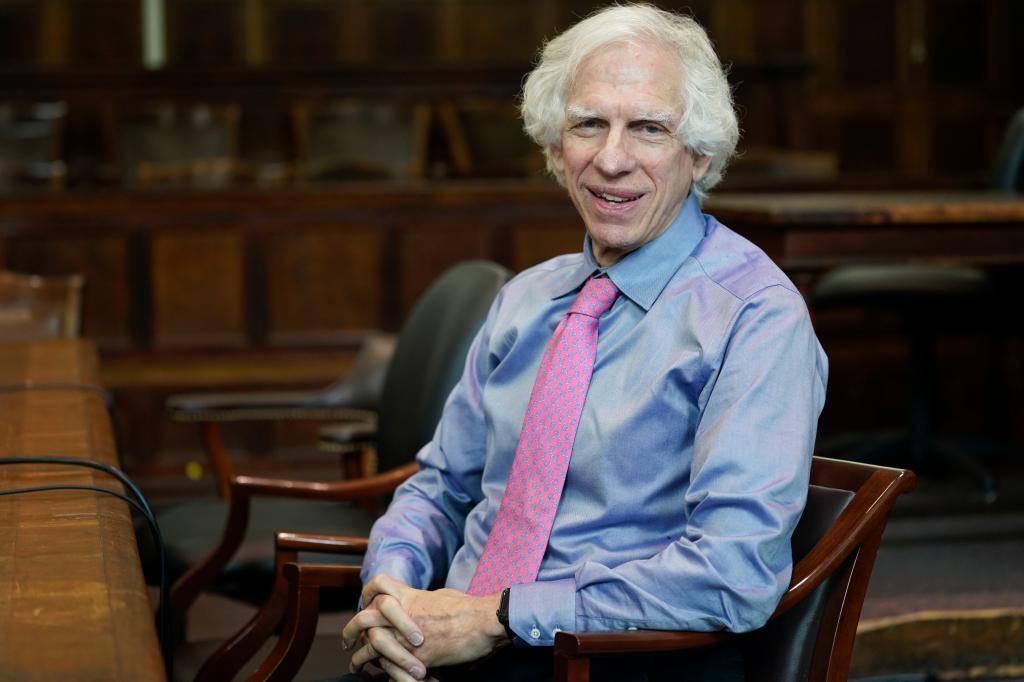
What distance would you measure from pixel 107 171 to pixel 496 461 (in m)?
5.89

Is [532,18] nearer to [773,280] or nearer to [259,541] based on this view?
[259,541]

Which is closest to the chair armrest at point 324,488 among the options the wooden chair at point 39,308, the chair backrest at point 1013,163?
the wooden chair at point 39,308

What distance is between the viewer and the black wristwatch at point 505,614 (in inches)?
63.1

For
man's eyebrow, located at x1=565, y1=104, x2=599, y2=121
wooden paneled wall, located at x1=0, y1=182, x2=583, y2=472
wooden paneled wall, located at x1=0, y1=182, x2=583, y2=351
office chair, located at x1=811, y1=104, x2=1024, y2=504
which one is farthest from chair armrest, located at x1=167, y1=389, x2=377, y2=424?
wooden paneled wall, located at x1=0, y1=182, x2=583, y2=351

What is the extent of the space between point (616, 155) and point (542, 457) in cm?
38

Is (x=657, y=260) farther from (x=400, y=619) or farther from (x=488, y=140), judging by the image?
(x=488, y=140)

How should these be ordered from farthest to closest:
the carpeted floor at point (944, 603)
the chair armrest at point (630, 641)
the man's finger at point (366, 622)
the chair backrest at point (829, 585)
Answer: the carpeted floor at point (944, 603) → the man's finger at point (366, 622) → the chair backrest at point (829, 585) → the chair armrest at point (630, 641)

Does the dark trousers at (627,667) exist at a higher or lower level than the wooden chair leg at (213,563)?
higher

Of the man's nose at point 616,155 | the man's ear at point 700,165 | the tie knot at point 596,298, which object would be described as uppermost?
the man's nose at point 616,155

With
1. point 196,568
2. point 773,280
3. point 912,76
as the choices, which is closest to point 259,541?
point 196,568

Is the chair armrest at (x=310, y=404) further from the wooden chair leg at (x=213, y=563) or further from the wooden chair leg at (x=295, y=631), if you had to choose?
the wooden chair leg at (x=295, y=631)

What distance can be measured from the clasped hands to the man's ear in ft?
1.98

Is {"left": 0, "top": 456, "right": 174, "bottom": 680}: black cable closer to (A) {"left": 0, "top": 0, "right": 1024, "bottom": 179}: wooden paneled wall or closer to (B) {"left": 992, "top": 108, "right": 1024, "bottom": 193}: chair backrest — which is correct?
(B) {"left": 992, "top": 108, "right": 1024, "bottom": 193}: chair backrest

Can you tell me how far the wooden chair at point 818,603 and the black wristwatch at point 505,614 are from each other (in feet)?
0.32
